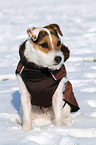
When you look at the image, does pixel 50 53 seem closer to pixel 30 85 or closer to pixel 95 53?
pixel 30 85

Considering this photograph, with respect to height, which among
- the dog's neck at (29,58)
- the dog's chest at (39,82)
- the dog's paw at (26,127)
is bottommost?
the dog's paw at (26,127)

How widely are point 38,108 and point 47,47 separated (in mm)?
1185

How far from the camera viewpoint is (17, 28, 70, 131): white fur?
153 inches

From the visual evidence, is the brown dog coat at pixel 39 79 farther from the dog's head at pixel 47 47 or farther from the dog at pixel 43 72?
the dog's head at pixel 47 47

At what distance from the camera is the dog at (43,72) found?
3891mm

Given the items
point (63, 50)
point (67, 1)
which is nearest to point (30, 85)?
point (63, 50)

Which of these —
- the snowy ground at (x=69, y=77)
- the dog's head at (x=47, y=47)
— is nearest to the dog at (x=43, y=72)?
the dog's head at (x=47, y=47)

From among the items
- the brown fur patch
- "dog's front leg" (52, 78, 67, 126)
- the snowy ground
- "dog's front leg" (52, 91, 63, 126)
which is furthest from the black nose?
the snowy ground

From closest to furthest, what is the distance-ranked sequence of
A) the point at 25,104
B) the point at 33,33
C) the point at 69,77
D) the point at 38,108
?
the point at 33,33 → the point at 25,104 → the point at 38,108 → the point at 69,77

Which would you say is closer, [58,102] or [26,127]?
[26,127]

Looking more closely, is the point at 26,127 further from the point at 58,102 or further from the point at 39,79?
the point at 39,79

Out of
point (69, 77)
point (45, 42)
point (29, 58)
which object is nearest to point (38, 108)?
point (29, 58)

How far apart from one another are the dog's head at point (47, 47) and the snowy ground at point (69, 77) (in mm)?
945

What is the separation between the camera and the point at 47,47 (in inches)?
152
